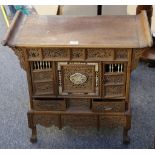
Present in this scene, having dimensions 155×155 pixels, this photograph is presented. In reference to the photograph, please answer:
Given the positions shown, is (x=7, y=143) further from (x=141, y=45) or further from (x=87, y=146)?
(x=141, y=45)

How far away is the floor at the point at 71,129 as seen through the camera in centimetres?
214

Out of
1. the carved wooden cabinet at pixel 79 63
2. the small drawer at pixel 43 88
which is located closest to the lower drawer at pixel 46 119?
the carved wooden cabinet at pixel 79 63

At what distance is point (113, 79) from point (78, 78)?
0.18 metres

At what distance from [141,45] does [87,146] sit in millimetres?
746

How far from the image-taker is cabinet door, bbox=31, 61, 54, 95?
1.83 meters

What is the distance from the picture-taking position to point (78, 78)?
1.84m

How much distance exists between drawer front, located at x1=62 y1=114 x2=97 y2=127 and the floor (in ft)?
0.56

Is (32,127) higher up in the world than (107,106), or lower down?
lower down

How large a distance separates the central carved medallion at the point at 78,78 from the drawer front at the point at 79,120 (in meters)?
0.23

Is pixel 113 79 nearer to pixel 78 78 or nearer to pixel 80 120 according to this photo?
pixel 78 78

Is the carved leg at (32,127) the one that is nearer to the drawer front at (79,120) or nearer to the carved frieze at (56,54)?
the drawer front at (79,120)

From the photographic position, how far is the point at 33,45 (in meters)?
1.71

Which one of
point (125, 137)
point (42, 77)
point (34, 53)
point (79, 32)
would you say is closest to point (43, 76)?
point (42, 77)
